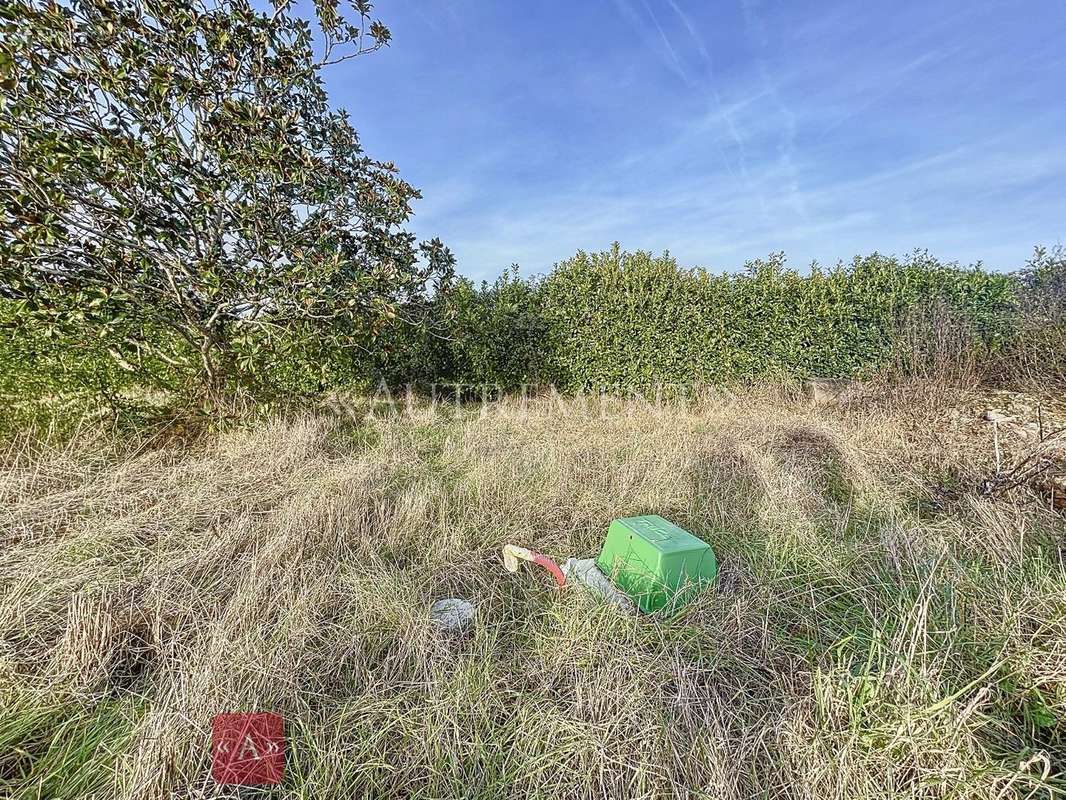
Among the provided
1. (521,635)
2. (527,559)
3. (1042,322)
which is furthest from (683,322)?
(521,635)

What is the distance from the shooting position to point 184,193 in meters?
3.31

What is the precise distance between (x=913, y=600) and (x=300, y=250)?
433 centimetres

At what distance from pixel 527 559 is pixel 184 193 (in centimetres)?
380

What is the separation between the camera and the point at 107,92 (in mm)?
2971

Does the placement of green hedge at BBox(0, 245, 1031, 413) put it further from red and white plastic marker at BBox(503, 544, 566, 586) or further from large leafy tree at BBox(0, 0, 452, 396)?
red and white plastic marker at BBox(503, 544, 566, 586)

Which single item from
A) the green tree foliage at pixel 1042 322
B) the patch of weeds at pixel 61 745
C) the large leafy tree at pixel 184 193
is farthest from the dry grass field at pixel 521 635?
the green tree foliage at pixel 1042 322

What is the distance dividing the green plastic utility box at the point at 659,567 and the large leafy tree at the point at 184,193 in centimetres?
268

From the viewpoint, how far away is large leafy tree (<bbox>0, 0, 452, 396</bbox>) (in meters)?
2.78

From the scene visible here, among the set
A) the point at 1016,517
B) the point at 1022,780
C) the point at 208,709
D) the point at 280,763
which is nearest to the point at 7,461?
the point at 208,709

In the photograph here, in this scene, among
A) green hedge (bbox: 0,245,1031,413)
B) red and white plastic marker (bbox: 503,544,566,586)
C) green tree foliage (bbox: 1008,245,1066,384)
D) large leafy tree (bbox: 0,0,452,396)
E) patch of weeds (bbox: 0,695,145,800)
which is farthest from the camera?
green hedge (bbox: 0,245,1031,413)

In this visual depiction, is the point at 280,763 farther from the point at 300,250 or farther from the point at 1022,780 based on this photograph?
the point at 300,250

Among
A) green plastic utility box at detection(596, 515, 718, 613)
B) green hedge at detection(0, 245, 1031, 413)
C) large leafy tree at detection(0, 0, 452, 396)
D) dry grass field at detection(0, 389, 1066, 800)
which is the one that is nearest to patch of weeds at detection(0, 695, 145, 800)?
dry grass field at detection(0, 389, 1066, 800)

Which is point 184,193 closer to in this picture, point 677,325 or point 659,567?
point 659,567

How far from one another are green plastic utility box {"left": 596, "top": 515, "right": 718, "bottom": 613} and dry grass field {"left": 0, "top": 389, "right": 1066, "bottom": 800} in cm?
10
